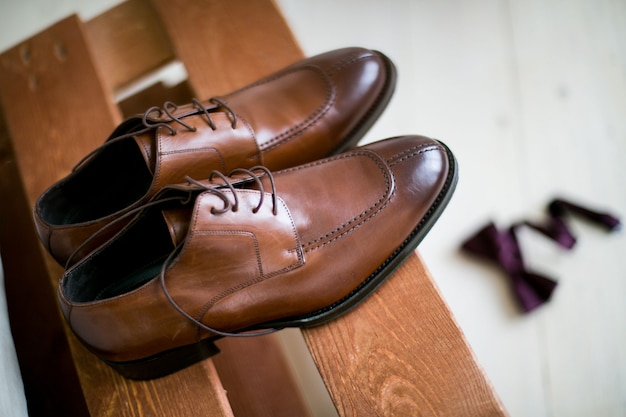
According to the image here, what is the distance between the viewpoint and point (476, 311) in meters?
1.05

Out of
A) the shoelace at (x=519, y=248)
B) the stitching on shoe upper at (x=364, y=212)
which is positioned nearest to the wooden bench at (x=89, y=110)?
the stitching on shoe upper at (x=364, y=212)

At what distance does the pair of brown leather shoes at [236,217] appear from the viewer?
A: 0.63 m

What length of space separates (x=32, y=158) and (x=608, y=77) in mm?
1372

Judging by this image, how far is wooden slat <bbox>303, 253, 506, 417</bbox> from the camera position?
0.68 meters

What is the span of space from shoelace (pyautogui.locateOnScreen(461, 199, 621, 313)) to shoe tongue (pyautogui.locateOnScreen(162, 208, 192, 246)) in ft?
2.25

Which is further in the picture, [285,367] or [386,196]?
[285,367]

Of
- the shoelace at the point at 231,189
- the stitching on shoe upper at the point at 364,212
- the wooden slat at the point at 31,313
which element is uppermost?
the shoelace at the point at 231,189

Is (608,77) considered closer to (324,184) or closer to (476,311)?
(476,311)

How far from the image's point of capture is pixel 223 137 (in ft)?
2.54

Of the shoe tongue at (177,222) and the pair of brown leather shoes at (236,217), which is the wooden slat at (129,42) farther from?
the shoe tongue at (177,222)

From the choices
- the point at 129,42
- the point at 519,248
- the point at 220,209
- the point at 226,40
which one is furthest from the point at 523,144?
the point at 129,42

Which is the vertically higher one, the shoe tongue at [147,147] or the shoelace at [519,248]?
the shoe tongue at [147,147]

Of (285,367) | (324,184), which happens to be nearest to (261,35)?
(324,184)

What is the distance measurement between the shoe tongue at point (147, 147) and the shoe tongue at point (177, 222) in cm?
12
